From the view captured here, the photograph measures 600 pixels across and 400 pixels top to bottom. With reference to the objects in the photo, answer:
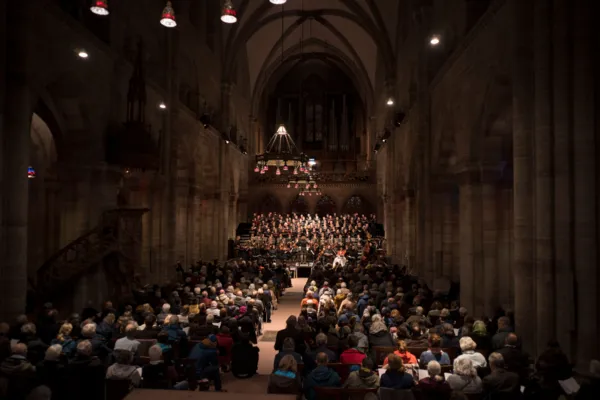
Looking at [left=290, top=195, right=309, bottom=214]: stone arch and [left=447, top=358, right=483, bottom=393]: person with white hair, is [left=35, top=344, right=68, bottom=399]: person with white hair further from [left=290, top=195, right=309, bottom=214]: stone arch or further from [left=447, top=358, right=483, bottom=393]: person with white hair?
[left=290, top=195, right=309, bottom=214]: stone arch

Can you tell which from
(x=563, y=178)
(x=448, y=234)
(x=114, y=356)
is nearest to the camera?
(x=114, y=356)

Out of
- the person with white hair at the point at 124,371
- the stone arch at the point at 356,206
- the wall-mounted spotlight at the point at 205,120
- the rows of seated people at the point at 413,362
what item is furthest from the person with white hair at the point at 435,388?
the stone arch at the point at 356,206

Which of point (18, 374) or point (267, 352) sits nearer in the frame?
point (18, 374)

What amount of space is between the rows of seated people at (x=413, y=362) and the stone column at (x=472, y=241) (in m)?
1.89

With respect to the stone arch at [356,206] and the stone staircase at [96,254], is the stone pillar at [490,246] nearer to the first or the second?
the stone staircase at [96,254]

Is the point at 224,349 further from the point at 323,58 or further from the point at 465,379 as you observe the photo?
the point at 323,58

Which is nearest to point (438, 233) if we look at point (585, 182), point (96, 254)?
point (585, 182)

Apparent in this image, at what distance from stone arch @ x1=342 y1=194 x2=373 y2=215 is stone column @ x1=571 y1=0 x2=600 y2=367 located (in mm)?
30269

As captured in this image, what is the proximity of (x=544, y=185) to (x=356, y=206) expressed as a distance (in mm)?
30079

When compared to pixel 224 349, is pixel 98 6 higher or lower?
higher

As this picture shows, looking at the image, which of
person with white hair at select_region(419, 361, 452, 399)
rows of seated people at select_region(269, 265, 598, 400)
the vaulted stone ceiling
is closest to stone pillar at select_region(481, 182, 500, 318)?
rows of seated people at select_region(269, 265, 598, 400)

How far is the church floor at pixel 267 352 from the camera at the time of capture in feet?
23.2

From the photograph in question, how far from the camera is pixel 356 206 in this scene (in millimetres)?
38500

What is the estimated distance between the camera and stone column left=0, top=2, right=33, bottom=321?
9.66 meters
